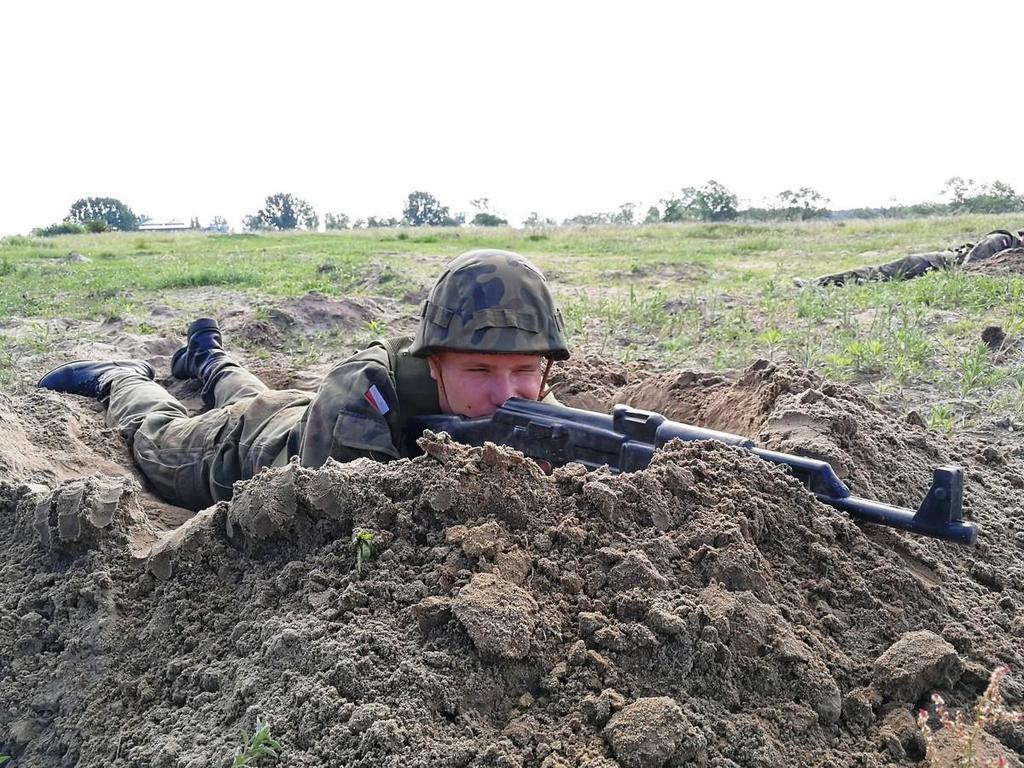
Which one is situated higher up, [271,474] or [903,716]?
[271,474]

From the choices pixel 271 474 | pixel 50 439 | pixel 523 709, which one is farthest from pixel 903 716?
pixel 50 439

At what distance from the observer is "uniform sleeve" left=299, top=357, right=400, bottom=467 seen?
9.95ft

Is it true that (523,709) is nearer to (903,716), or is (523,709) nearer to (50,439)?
(903,716)

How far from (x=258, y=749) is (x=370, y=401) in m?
1.71

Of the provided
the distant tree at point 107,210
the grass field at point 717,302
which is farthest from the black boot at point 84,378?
the distant tree at point 107,210

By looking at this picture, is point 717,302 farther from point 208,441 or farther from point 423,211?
point 423,211

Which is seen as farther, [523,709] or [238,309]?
[238,309]

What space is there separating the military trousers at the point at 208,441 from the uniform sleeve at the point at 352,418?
29cm

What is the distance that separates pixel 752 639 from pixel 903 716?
327 mm

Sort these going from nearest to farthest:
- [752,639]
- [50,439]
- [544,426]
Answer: [752,639] < [544,426] < [50,439]

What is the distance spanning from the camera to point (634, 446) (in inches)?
94.4

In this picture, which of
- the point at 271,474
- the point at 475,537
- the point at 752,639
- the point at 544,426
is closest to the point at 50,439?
the point at 271,474

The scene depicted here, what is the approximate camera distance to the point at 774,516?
2.09m

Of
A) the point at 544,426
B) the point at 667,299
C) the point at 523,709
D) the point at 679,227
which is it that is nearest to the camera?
the point at 523,709
